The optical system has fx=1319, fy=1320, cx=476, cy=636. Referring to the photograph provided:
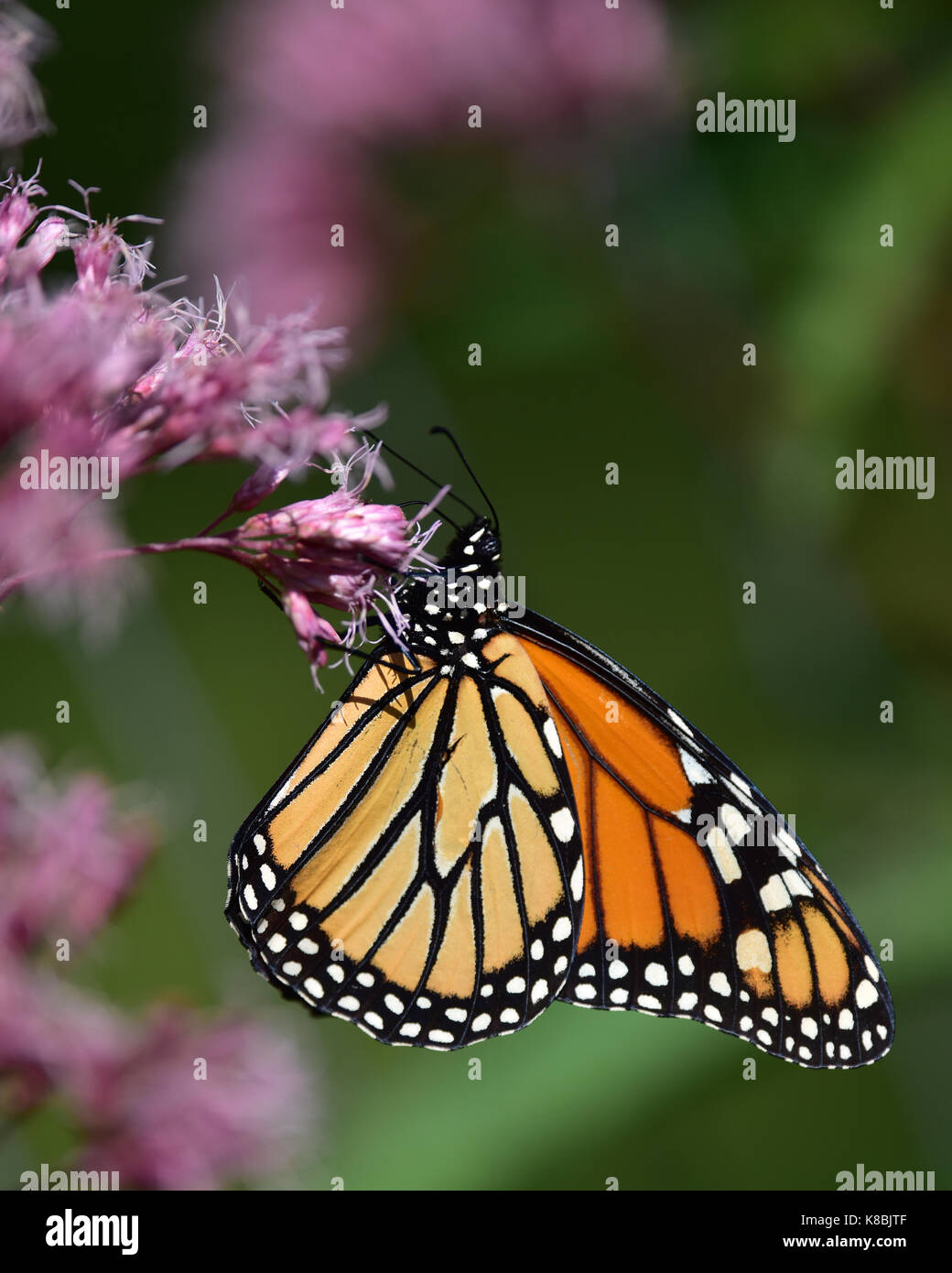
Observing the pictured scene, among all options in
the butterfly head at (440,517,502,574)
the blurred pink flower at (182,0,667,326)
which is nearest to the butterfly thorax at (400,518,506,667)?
the butterfly head at (440,517,502,574)

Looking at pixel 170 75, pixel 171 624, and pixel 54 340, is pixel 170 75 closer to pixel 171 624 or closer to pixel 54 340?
pixel 171 624

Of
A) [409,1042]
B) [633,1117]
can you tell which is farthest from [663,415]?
[409,1042]

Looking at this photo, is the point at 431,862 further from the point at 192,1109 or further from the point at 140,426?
the point at 140,426

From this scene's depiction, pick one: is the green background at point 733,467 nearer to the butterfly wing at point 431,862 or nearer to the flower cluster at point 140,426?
the butterfly wing at point 431,862

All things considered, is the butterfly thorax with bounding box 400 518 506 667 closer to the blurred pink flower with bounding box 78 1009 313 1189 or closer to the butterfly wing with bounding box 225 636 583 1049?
the butterfly wing with bounding box 225 636 583 1049

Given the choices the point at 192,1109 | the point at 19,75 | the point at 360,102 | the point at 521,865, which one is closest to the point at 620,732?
the point at 521,865
